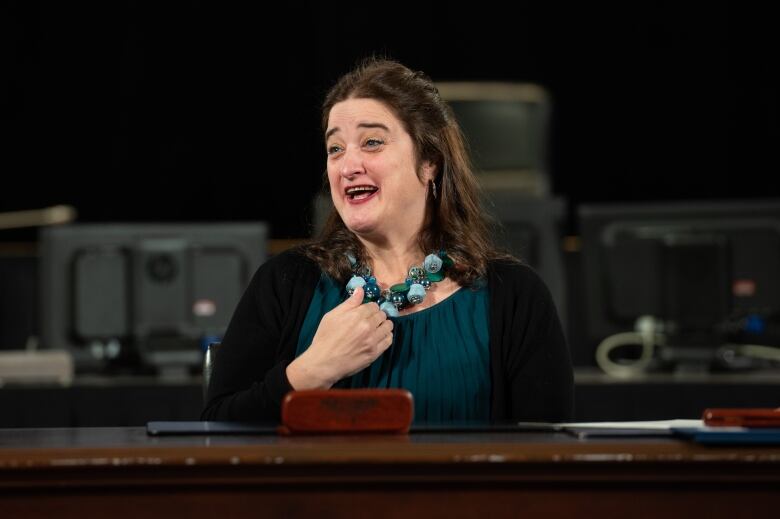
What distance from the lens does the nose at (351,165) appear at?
1595mm

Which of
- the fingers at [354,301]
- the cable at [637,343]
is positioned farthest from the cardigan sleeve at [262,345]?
the cable at [637,343]

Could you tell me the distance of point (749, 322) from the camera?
3.22m

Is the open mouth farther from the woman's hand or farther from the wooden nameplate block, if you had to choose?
the wooden nameplate block

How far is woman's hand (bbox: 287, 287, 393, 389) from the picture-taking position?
136cm

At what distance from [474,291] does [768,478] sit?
725 mm

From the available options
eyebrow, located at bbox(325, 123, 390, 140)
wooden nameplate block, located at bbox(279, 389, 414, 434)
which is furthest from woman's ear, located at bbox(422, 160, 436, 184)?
wooden nameplate block, located at bbox(279, 389, 414, 434)

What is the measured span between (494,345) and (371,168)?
32cm

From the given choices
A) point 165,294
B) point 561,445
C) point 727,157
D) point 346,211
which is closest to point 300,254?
point 346,211

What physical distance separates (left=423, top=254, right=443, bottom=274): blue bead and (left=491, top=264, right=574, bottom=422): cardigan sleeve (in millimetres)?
89

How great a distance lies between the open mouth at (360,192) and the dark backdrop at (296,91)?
4.02m

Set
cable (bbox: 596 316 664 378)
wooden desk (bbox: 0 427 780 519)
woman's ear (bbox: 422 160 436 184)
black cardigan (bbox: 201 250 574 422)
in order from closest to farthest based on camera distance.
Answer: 1. wooden desk (bbox: 0 427 780 519)
2. black cardigan (bbox: 201 250 574 422)
3. woman's ear (bbox: 422 160 436 184)
4. cable (bbox: 596 316 664 378)

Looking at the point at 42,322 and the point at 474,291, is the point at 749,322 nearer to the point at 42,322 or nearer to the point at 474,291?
the point at 474,291

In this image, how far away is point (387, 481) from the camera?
36.6 inches

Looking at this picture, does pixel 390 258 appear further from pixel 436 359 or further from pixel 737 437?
pixel 737 437
